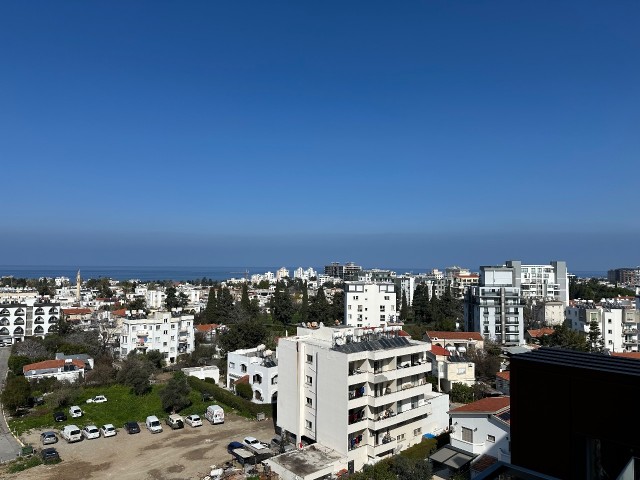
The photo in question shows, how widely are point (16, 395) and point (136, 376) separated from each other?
252 inches

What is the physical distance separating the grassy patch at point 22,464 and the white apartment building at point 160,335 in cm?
2113

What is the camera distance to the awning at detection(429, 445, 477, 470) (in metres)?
17.1

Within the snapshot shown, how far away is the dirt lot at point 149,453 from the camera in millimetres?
18078

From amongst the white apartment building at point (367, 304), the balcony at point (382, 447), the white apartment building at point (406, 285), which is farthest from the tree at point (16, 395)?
the white apartment building at point (406, 285)

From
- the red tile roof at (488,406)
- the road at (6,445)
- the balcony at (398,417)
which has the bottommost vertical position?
the road at (6,445)

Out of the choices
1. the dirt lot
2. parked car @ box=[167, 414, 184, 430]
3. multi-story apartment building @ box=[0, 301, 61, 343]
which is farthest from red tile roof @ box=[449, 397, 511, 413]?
multi-story apartment building @ box=[0, 301, 61, 343]

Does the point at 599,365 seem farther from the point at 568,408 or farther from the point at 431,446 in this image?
the point at 431,446

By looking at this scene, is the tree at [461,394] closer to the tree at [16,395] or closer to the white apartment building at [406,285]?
the tree at [16,395]

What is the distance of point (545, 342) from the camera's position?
39906 millimetres

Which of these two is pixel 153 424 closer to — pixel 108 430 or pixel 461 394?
pixel 108 430

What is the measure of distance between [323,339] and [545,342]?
26632 millimetres

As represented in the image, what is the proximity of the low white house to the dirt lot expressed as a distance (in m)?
10.5

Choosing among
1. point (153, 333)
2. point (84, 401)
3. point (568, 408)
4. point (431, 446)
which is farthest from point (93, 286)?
point (568, 408)

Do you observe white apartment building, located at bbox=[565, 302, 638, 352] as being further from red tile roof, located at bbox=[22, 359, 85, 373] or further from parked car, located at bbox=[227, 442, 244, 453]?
red tile roof, located at bbox=[22, 359, 85, 373]
